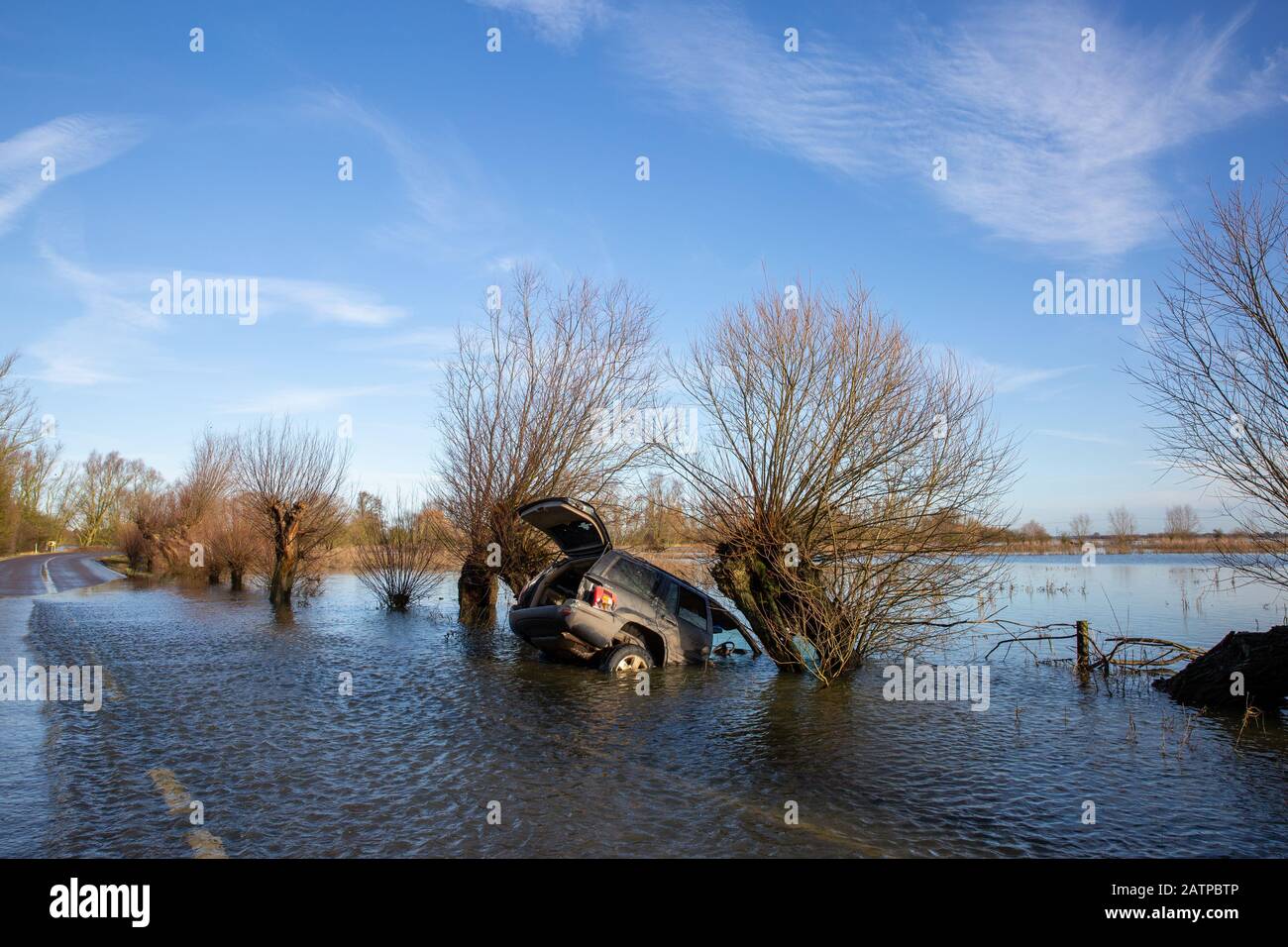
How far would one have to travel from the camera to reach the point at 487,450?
19953 millimetres

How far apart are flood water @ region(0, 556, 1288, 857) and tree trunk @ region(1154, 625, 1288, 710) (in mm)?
534

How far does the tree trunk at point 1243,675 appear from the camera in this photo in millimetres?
9445

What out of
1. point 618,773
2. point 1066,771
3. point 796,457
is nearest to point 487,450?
point 796,457

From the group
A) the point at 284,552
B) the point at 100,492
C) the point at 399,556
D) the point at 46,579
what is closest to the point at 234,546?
the point at 284,552

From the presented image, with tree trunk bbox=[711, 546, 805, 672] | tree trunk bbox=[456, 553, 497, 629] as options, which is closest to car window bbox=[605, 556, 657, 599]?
tree trunk bbox=[711, 546, 805, 672]

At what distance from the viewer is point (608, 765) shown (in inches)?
270

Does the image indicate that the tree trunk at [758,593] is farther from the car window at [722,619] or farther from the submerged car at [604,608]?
the submerged car at [604,608]

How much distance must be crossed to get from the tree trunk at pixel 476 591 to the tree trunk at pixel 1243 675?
1451cm

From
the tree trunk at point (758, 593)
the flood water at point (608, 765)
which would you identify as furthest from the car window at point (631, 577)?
the tree trunk at point (758, 593)

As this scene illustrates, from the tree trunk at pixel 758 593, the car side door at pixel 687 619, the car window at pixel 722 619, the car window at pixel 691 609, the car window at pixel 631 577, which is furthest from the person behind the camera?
the car window at pixel 722 619

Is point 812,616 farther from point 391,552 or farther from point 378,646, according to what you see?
point 391,552

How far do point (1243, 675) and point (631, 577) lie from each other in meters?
8.04

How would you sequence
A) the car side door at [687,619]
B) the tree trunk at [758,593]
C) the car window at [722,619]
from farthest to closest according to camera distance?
1. the car window at [722,619]
2. the tree trunk at [758,593]
3. the car side door at [687,619]
